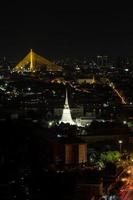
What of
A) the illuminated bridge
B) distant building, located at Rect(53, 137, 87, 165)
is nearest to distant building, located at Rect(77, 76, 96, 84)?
the illuminated bridge

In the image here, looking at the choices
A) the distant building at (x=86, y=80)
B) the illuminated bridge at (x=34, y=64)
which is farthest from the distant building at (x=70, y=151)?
the illuminated bridge at (x=34, y=64)

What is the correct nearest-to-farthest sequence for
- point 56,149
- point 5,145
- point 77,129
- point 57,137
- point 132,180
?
point 5,145
point 132,180
point 56,149
point 57,137
point 77,129

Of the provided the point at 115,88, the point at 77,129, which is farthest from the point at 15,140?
the point at 115,88

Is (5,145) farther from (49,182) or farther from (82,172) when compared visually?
(82,172)

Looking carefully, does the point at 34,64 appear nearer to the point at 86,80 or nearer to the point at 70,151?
the point at 86,80

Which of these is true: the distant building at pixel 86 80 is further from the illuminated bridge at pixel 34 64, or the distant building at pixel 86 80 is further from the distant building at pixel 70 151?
the distant building at pixel 70 151

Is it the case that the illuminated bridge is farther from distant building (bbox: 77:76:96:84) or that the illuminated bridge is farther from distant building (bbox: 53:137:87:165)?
distant building (bbox: 53:137:87:165)

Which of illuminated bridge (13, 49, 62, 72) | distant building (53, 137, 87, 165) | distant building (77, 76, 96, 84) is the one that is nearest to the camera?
distant building (53, 137, 87, 165)

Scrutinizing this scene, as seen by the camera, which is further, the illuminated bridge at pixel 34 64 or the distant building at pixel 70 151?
the illuminated bridge at pixel 34 64
